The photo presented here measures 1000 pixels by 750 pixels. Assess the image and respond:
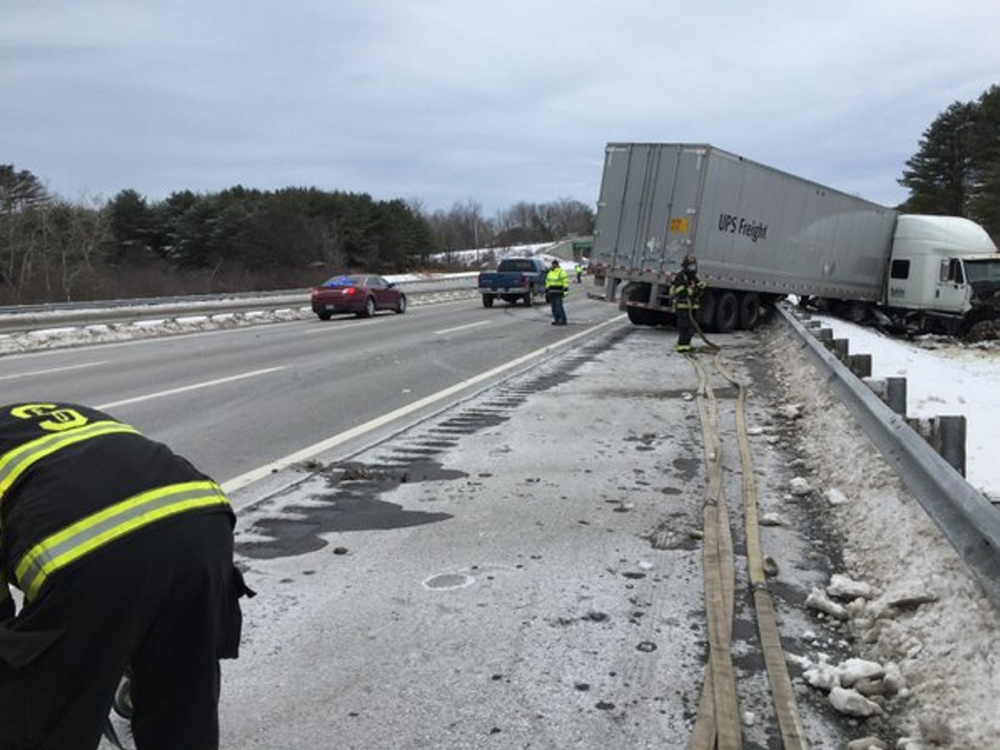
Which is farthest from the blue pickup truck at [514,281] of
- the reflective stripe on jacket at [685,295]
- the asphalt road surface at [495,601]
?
the asphalt road surface at [495,601]

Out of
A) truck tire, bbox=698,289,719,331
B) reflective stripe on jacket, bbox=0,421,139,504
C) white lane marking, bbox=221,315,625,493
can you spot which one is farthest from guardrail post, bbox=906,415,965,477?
truck tire, bbox=698,289,719,331

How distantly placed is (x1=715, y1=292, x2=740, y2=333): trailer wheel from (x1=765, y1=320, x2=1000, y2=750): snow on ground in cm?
1118

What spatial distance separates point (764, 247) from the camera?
19.6 m

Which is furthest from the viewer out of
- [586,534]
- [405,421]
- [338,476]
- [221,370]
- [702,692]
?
[221,370]

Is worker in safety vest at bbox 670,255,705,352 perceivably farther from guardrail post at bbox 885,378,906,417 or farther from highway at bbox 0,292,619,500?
guardrail post at bbox 885,378,906,417

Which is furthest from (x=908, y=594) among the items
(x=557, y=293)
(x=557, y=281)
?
(x=557, y=281)

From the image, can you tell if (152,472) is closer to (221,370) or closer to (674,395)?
(674,395)

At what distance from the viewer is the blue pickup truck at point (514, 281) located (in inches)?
1201

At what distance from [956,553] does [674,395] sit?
21.6 ft

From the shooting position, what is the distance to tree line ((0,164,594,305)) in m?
50.5

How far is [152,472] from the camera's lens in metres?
1.90

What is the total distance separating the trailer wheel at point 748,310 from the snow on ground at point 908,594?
12.1 meters

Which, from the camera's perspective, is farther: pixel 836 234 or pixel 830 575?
pixel 836 234

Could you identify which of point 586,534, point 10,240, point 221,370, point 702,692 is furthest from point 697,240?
point 10,240
